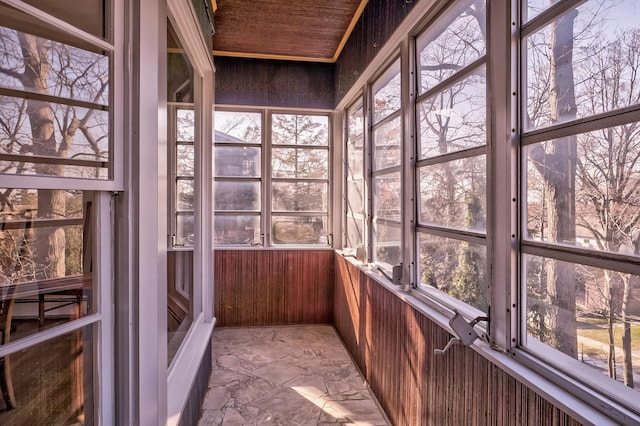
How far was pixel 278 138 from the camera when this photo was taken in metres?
4.00

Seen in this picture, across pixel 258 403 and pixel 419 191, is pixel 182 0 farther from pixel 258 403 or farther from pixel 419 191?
pixel 258 403

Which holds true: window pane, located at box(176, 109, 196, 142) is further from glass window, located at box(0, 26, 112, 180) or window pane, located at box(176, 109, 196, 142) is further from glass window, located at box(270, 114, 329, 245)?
glass window, located at box(270, 114, 329, 245)

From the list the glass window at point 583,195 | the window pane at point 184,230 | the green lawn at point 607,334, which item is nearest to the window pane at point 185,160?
the window pane at point 184,230

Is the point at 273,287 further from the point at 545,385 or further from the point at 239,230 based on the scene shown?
the point at 545,385

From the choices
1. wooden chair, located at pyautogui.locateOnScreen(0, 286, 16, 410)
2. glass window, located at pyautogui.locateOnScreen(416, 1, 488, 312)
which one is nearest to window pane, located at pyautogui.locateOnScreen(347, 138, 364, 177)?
glass window, located at pyautogui.locateOnScreen(416, 1, 488, 312)

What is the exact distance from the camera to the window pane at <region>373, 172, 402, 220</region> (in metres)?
2.26

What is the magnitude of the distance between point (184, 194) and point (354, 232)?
1.70 meters

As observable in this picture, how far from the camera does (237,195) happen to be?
3.95 m

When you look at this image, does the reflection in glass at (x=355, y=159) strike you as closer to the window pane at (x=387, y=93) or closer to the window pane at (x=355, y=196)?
the window pane at (x=355, y=196)

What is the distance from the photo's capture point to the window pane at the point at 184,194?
214cm

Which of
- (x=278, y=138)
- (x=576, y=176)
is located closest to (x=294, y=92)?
(x=278, y=138)

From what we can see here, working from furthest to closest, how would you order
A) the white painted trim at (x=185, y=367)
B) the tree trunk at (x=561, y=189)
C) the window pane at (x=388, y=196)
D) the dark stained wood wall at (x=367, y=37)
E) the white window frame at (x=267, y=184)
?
the white window frame at (x=267, y=184), the window pane at (x=388, y=196), the dark stained wood wall at (x=367, y=37), the white painted trim at (x=185, y=367), the tree trunk at (x=561, y=189)

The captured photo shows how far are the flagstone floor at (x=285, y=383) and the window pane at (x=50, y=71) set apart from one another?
2.01m

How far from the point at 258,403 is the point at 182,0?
246cm
